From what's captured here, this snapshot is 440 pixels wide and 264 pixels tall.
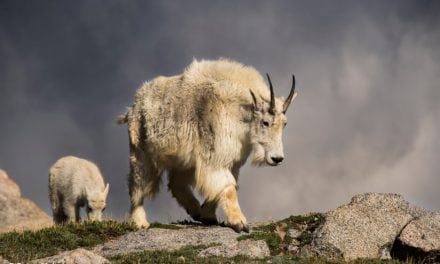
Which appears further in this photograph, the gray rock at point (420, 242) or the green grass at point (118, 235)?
the gray rock at point (420, 242)

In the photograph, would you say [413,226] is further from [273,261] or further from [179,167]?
[179,167]

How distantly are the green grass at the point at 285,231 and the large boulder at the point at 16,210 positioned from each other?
18.4m

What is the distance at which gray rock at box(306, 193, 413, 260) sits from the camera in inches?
577

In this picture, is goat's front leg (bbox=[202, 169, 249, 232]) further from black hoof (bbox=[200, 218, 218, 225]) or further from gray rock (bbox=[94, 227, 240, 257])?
black hoof (bbox=[200, 218, 218, 225])

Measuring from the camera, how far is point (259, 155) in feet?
49.4

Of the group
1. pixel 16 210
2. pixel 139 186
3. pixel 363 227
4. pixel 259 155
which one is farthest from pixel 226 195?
pixel 16 210

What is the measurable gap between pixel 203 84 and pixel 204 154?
1.69 metres

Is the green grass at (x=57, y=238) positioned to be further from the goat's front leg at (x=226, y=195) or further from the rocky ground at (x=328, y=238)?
the goat's front leg at (x=226, y=195)

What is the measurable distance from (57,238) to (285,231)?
5095 millimetres

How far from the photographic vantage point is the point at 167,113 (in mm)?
16031

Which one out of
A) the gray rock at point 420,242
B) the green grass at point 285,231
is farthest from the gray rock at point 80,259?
the gray rock at point 420,242

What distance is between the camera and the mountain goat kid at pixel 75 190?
24234 mm

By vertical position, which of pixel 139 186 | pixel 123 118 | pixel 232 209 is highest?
pixel 123 118

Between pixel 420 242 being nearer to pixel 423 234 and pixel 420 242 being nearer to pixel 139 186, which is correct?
pixel 423 234
